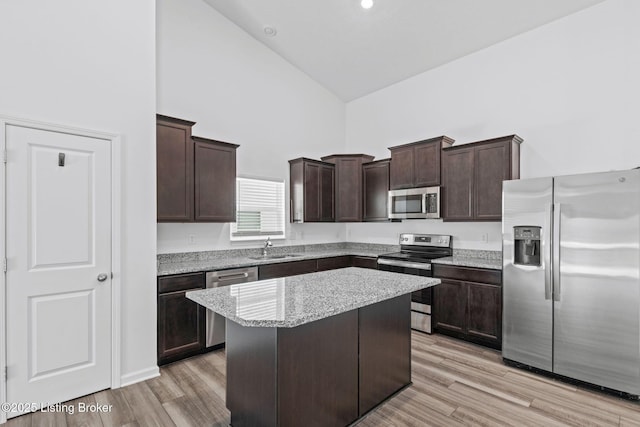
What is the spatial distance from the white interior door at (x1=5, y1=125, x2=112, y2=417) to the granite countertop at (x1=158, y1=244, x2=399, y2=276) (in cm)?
68

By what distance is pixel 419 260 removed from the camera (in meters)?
4.37

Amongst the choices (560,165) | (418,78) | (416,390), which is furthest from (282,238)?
(560,165)

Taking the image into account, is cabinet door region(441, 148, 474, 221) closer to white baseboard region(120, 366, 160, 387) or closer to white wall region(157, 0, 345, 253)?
white wall region(157, 0, 345, 253)

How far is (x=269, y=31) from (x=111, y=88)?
8.61ft

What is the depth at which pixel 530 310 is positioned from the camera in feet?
10.5

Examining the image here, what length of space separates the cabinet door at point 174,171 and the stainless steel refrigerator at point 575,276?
3.52 meters

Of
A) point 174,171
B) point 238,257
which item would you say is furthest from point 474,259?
point 174,171

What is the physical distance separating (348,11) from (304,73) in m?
1.69

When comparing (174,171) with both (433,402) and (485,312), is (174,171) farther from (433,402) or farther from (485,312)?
(485,312)

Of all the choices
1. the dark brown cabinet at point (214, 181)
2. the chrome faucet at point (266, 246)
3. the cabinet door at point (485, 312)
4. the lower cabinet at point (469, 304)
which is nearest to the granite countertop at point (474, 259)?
the lower cabinet at point (469, 304)

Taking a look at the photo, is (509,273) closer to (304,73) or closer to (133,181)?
(133,181)

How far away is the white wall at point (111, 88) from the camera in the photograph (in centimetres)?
250

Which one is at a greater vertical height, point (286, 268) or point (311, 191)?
point (311, 191)

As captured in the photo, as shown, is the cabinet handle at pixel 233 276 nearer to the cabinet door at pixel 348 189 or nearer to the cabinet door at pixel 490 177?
the cabinet door at pixel 348 189
